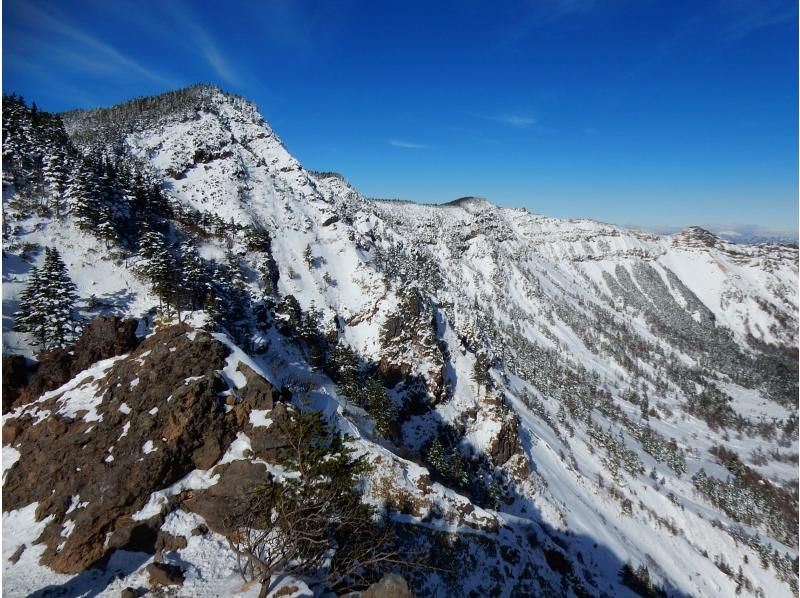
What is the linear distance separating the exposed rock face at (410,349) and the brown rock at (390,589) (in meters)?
62.5

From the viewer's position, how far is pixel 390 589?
12.4 metres

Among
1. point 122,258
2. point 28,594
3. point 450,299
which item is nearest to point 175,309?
point 122,258

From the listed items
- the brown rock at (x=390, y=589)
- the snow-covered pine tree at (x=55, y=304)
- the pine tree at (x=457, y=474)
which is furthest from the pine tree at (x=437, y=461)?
the snow-covered pine tree at (x=55, y=304)

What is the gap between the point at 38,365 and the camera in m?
28.8

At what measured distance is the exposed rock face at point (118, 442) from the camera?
1861 cm

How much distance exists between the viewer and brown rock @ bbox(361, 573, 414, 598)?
12.3 metres

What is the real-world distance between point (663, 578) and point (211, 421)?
3204 inches

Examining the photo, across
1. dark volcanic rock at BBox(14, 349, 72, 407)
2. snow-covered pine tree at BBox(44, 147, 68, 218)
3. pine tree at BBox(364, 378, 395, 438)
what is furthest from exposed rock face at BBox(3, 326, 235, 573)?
snow-covered pine tree at BBox(44, 147, 68, 218)

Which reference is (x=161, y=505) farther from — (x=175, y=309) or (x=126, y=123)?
(x=126, y=123)

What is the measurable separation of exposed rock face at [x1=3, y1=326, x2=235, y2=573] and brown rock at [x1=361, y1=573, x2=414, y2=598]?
13239 mm

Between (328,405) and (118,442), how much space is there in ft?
72.1

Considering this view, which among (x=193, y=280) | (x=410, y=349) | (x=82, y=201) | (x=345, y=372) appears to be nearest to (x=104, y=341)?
(x=193, y=280)

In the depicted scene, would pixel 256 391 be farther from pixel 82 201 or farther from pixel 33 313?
pixel 82 201

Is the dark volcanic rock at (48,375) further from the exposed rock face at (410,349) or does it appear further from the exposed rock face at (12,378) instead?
the exposed rock face at (410,349)
